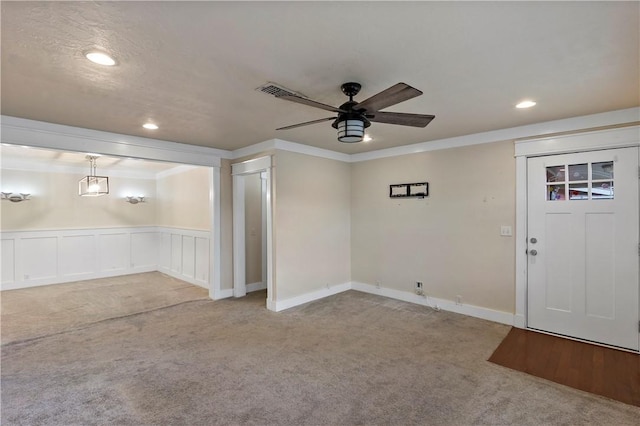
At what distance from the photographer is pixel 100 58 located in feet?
6.64

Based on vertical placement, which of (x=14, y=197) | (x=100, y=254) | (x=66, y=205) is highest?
(x=14, y=197)

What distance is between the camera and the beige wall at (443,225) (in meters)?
3.94

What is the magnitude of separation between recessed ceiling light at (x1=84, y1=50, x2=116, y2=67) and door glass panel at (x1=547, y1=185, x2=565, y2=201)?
4415 mm

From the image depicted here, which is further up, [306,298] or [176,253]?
[176,253]

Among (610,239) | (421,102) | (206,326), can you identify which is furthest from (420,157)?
(206,326)

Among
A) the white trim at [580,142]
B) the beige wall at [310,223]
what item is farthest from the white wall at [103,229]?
the white trim at [580,142]

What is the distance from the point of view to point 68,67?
2.17 meters

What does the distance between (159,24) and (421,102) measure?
2189mm

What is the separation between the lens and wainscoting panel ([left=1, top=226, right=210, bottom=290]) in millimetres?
5863

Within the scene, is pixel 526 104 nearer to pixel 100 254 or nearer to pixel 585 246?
pixel 585 246

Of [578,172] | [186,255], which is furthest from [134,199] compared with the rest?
[578,172]

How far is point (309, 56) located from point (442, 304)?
3837mm

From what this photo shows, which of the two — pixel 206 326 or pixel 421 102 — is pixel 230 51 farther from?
pixel 206 326

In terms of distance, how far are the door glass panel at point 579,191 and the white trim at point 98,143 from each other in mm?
4840
